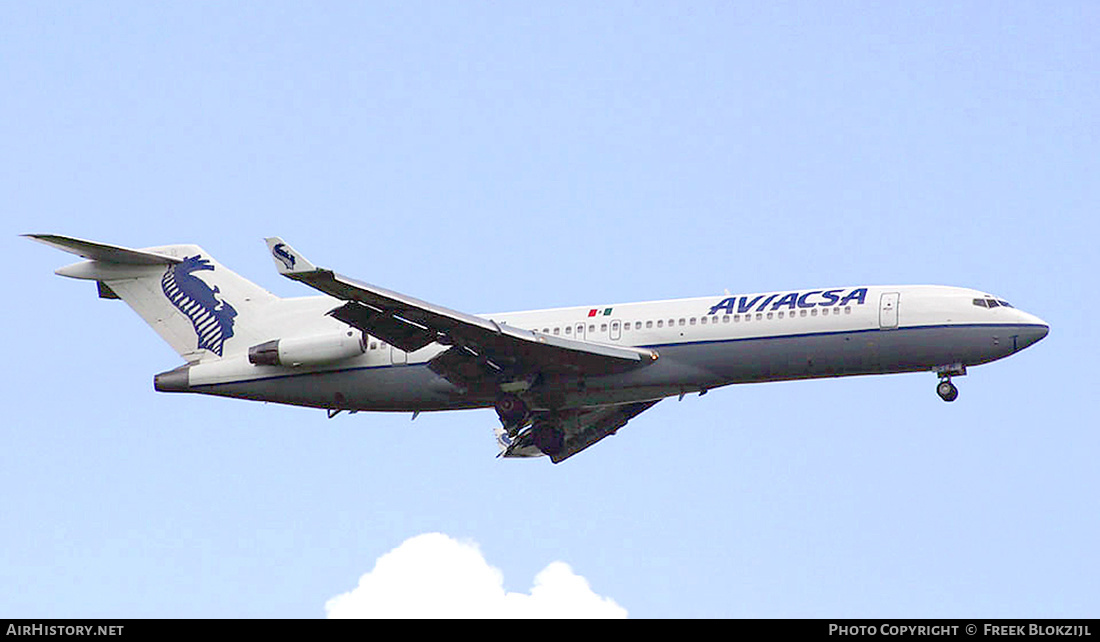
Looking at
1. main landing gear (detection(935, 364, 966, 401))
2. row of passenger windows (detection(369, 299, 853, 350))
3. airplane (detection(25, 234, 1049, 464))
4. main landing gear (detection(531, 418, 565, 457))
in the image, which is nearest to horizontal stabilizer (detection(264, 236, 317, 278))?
airplane (detection(25, 234, 1049, 464))

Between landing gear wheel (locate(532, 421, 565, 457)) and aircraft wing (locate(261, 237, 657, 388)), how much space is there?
11.4 feet

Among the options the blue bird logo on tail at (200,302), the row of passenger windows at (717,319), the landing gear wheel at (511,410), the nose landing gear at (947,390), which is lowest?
the landing gear wheel at (511,410)

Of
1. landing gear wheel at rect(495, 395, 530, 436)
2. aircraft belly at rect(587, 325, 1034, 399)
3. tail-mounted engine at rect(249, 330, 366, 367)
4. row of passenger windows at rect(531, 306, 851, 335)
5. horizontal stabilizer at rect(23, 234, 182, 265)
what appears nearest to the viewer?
aircraft belly at rect(587, 325, 1034, 399)

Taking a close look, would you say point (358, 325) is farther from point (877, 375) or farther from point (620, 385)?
point (877, 375)

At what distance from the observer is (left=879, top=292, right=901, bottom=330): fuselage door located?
35.6 meters

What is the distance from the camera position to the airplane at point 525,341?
3553 cm

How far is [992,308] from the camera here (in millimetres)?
35812

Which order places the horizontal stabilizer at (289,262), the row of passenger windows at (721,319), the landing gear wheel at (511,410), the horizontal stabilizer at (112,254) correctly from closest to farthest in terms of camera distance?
1. the horizontal stabilizer at (289,262)
2. the row of passenger windows at (721,319)
3. the landing gear wheel at (511,410)
4. the horizontal stabilizer at (112,254)

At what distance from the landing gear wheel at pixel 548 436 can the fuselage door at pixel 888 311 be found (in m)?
9.58

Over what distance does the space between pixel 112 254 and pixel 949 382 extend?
21.7 meters

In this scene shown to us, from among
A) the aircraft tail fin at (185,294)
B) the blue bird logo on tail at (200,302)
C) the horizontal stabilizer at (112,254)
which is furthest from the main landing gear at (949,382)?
the horizontal stabilizer at (112,254)

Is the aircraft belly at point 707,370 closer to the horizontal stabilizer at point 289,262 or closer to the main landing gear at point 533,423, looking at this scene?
the main landing gear at point 533,423

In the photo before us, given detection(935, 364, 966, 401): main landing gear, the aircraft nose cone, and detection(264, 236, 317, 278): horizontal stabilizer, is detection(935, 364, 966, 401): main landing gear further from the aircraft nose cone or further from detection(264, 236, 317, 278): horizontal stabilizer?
detection(264, 236, 317, 278): horizontal stabilizer
